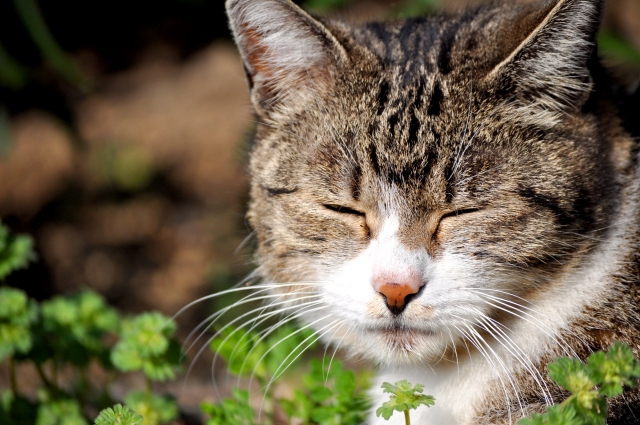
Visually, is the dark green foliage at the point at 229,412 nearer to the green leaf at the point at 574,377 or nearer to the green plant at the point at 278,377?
the green plant at the point at 278,377

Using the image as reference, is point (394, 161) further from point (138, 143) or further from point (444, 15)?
point (138, 143)

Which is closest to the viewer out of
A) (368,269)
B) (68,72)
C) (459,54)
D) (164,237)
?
(368,269)

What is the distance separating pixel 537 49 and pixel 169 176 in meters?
3.76

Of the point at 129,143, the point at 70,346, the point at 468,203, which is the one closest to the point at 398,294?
the point at 468,203

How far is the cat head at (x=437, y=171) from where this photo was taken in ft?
6.25

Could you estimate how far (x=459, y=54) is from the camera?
2115 millimetres

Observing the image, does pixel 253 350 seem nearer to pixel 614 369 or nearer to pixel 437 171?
pixel 437 171

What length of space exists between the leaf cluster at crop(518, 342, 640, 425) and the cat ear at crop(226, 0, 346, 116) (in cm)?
110

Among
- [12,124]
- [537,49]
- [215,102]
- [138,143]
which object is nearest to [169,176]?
[138,143]

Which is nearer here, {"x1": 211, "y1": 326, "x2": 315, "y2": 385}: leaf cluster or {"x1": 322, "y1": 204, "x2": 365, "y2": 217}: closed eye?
{"x1": 322, "y1": 204, "x2": 365, "y2": 217}: closed eye

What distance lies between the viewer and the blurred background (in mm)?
4645

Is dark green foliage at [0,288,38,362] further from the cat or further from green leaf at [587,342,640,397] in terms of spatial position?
green leaf at [587,342,640,397]

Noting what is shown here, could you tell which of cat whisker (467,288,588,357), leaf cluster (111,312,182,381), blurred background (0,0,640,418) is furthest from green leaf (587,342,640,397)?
blurred background (0,0,640,418)

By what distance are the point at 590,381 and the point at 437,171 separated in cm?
67
